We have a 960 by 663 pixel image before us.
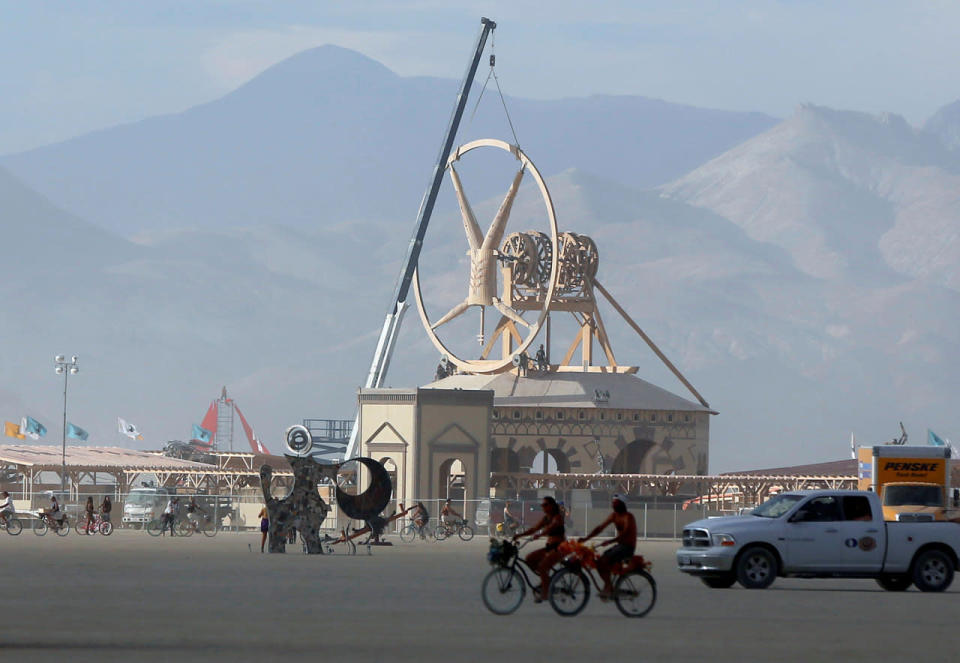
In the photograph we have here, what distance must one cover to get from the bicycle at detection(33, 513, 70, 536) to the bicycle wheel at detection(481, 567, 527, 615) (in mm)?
43561

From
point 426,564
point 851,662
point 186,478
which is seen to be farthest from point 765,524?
point 186,478

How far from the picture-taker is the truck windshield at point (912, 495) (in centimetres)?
5178

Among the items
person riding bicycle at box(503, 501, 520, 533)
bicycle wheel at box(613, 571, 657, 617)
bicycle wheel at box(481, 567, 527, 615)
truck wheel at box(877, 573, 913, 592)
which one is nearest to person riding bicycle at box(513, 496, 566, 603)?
bicycle wheel at box(481, 567, 527, 615)

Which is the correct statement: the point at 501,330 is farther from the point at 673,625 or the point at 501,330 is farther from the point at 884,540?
the point at 673,625

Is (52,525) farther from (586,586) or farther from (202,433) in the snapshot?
(202,433)

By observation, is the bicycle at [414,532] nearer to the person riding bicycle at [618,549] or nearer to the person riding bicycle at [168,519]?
the person riding bicycle at [168,519]

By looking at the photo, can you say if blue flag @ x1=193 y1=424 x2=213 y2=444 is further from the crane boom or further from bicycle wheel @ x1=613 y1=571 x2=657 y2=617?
bicycle wheel @ x1=613 y1=571 x2=657 y2=617

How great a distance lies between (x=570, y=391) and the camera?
11431cm

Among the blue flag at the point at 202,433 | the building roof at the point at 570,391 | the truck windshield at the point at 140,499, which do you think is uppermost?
the building roof at the point at 570,391

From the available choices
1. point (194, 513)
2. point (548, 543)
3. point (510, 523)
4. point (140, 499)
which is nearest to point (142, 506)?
point (140, 499)

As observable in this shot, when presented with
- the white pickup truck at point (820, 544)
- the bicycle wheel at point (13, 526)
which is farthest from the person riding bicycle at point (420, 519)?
the white pickup truck at point (820, 544)

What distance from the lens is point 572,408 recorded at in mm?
113688

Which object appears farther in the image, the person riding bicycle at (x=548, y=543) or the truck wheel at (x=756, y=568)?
the truck wheel at (x=756, y=568)

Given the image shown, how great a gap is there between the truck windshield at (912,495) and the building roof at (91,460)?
6166 cm
